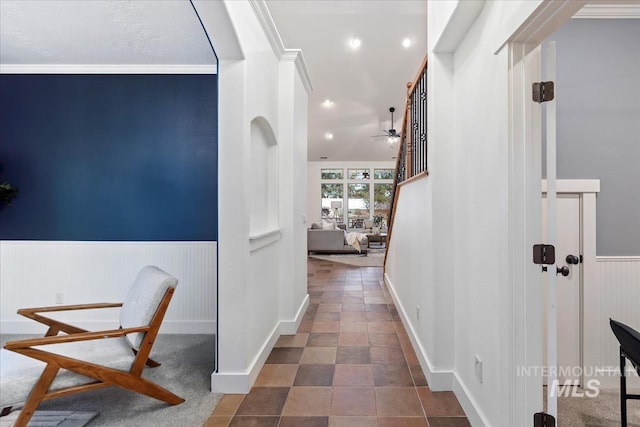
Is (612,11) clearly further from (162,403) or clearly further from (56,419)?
(56,419)

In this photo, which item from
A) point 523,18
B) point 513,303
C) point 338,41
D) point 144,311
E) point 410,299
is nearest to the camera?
point 523,18

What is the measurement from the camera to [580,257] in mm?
2234

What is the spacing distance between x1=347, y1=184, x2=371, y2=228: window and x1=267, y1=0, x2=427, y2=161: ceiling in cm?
269

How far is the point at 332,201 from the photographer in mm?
12312

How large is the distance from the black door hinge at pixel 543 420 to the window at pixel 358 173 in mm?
11162

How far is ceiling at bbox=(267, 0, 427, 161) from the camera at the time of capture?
477 centimetres

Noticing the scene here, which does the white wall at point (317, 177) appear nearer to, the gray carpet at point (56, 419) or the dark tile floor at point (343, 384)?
the dark tile floor at point (343, 384)

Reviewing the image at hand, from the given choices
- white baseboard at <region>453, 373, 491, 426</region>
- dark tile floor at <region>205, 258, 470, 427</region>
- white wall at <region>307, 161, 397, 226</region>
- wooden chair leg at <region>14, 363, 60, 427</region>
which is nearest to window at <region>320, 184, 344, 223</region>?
white wall at <region>307, 161, 397, 226</region>

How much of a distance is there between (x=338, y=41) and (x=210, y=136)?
3.60 metres

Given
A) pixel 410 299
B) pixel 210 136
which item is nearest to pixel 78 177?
pixel 210 136

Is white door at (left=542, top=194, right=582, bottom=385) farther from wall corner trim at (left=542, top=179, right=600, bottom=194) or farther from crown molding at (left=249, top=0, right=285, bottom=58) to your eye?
crown molding at (left=249, top=0, right=285, bottom=58)

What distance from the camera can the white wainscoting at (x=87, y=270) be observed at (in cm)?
329

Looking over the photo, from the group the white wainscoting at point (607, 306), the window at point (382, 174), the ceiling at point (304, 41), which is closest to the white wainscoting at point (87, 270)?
the ceiling at point (304, 41)

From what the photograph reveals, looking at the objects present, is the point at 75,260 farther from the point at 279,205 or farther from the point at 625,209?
the point at 625,209
